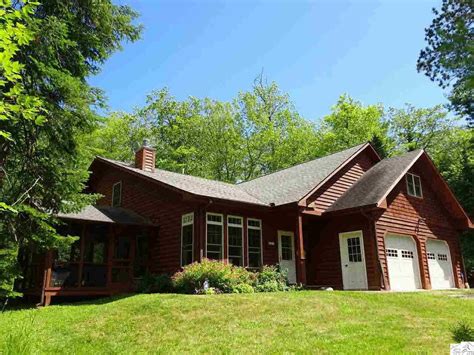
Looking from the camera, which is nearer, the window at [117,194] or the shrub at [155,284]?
the shrub at [155,284]

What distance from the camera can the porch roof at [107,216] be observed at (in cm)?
1336

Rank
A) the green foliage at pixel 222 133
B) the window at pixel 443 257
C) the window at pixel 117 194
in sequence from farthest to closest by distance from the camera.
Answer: the green foliage at pixel 222 133
the window at pixel 117 194
the window at pixel 443 257

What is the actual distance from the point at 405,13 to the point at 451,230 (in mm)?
11743

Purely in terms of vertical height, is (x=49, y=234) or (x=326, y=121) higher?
(x=326, y=121)

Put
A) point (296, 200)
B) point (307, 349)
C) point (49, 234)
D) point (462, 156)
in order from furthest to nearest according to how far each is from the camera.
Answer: point (462, 156) → point (296, 200) → point (49, 234) → point (307, 349)

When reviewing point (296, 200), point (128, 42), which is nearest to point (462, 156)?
point (296, 200)

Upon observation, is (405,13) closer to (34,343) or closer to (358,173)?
(358,173)

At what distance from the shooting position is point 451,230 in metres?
19.7

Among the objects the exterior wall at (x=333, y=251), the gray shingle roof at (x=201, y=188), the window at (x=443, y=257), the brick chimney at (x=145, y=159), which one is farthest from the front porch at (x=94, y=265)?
the window at (x=443, y=257)

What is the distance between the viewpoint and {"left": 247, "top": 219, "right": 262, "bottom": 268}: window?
585 inches

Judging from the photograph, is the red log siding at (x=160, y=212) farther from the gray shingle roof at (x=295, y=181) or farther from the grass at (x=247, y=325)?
the grass at (x=247, y=325)

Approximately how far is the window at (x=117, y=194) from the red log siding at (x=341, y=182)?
915cm

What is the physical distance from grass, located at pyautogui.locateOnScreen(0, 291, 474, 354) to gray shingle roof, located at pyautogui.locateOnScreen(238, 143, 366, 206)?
5.13 metres

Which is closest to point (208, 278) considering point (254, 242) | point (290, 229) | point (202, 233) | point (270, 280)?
point (202, 233)
